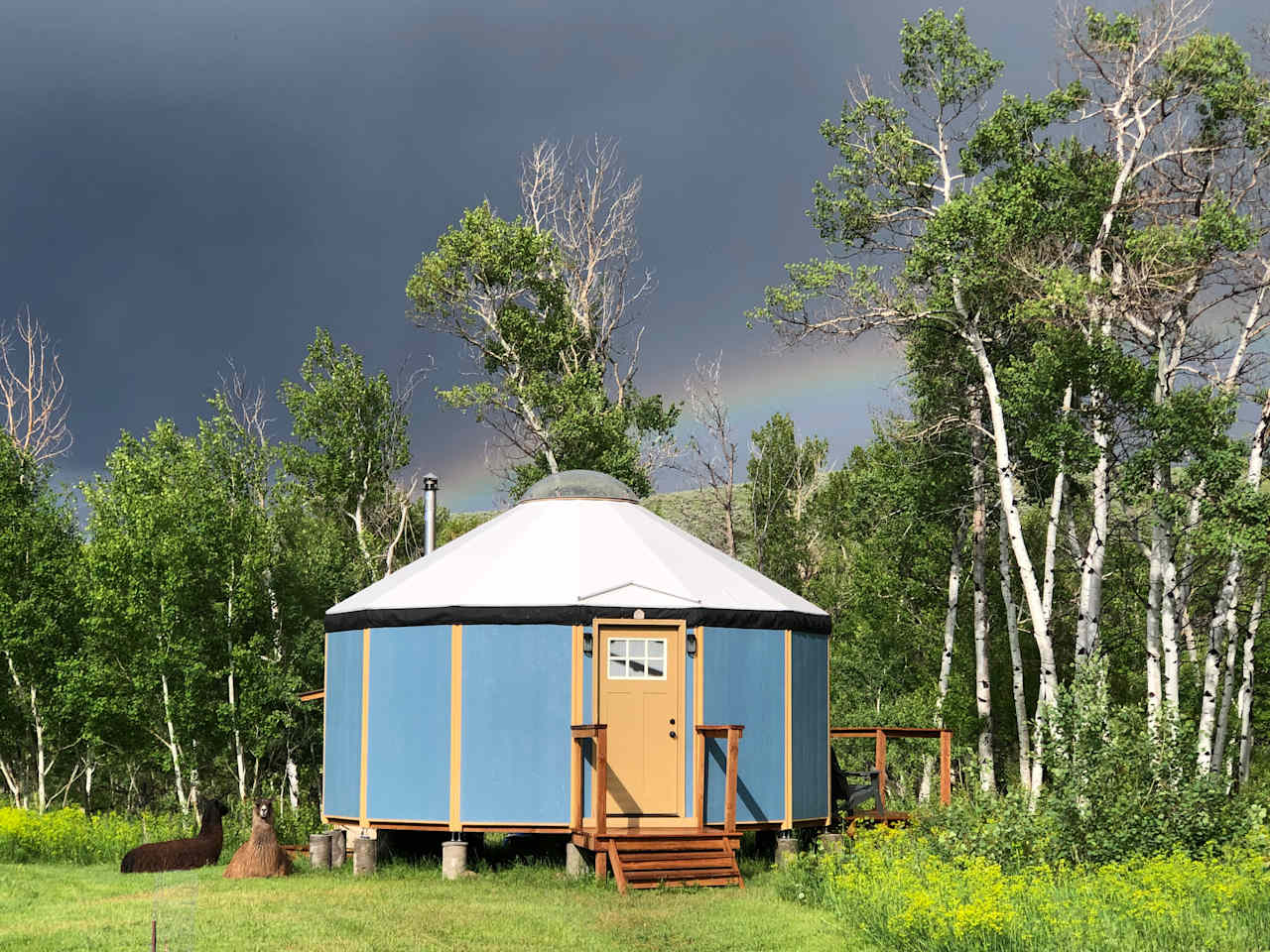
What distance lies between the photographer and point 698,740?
11078mm

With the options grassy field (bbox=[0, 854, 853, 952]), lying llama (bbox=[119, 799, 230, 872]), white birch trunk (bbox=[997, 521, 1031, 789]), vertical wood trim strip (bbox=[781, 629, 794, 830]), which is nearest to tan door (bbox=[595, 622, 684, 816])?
grassy field (bbox=[0, 854, 853, 952])

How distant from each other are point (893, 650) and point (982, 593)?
352cm

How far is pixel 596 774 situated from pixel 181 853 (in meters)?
3.67

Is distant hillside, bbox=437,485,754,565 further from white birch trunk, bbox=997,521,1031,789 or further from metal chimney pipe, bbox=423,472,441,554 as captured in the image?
metal chimney pipe, bbox=423,472,441,554

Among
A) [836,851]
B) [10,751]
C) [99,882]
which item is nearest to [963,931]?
[836,851]

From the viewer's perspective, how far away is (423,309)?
2128 centimetres

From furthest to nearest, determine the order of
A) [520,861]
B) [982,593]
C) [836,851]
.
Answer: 1. [982,593]
2. [520,861]
3. [836,851]

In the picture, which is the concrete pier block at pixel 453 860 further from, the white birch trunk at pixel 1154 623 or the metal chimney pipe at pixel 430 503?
the white birch trunk at pixel 1154 623

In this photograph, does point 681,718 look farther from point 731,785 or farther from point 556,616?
point 556,616

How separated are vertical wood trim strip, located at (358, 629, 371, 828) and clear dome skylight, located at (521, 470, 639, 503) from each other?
7.94 ft

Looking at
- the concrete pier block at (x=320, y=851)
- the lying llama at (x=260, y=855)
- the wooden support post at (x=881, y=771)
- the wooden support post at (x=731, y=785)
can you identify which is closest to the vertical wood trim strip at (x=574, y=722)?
the wooden support post at (x=731, y=785)

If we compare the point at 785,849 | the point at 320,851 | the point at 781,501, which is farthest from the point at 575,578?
the point at 781,501

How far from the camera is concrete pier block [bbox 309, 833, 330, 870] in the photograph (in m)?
11.6

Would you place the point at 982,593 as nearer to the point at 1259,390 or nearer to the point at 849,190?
the point at 1259,390
